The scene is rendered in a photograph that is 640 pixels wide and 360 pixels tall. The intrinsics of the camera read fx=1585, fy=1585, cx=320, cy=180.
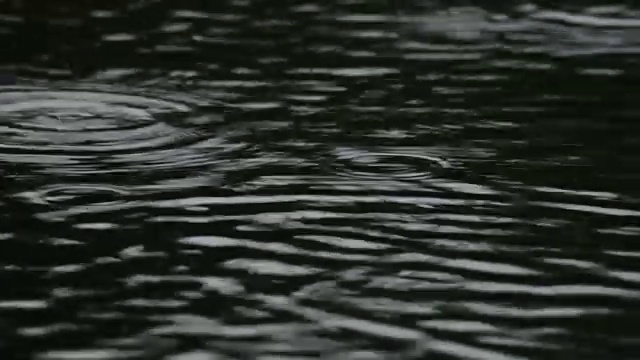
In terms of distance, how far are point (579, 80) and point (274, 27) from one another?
1288mm

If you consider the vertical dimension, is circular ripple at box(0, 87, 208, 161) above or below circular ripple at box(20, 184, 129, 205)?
above

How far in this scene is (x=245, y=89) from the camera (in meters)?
4.85

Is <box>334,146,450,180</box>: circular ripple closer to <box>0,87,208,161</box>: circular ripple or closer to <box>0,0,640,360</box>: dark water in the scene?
<box>0,0,640,360</box>: dark water

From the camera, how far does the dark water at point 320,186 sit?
3.01 m

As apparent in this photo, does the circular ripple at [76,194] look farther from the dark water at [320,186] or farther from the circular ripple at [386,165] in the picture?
the circular ripple at [386,165]

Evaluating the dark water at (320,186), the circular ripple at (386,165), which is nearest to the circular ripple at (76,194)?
the dark water at (320,186)

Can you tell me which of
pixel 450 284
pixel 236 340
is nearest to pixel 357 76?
pixel 450 284

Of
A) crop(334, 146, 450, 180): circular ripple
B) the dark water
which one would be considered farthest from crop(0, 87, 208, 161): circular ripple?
crop(334, 146, 450, 180): circular ripple

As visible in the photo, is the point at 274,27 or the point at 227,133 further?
the point at 274,27

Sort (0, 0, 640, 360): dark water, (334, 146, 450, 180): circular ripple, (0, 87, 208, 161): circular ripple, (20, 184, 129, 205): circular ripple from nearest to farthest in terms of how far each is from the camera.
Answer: (0, 0, 640, 360): dark water
(20, 184, 129, 205): circular ripple
(334, 146, 450, 180): circular ripple
(0, 87, 208, 161): circular ripple

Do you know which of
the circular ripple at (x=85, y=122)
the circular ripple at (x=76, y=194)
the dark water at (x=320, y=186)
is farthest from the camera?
the circular ripple at (x=85, y=122)

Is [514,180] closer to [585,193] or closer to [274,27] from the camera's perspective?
[585,193]

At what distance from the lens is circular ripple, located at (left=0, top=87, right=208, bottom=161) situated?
14.0 feet

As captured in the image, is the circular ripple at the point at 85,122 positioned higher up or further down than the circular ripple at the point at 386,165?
higher up
